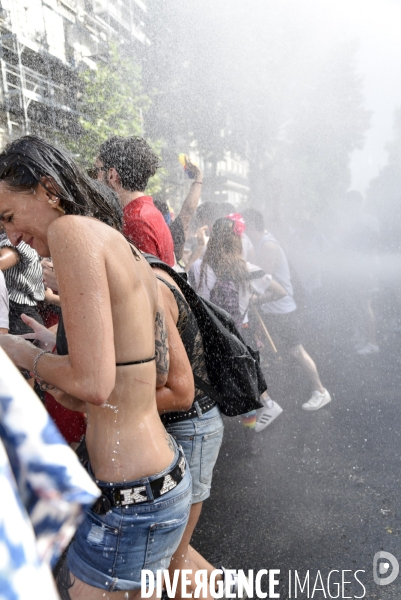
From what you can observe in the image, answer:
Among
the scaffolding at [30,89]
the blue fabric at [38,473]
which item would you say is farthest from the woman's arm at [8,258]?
the scaffolding at [30,89]

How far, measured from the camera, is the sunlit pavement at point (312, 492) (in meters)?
2.72

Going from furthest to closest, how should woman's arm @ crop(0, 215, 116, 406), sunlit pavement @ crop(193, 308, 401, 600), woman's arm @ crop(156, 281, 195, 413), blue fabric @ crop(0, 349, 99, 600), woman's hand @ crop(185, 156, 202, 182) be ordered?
woman's hand @ crop(185, 156, 202, 182) → sunlit pavement @ crop(193, 308, 401, 600) → woman's arm @ crop(156, 281, 195, 413) → woman's arm @ crop(0, 215, 116, 406) → blue fabric @ crop(0, 349, 99, 600)

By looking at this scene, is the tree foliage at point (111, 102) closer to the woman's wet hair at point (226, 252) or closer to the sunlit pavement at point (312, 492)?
the woman's wet hair at point (226, 252)

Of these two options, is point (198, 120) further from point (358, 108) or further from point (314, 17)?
point (358, 108)

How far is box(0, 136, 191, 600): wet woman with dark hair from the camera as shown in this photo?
1.38 m

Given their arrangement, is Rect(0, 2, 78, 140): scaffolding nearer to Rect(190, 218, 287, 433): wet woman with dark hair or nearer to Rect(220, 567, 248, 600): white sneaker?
Rect(190, 218, 287, 433): wet woman with dark hair

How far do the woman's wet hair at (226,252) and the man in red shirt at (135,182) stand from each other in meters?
1.14

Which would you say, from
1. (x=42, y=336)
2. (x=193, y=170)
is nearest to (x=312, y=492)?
(x=42, y=336)

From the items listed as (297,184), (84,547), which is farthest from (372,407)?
(297,184)

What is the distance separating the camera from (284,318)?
504cm

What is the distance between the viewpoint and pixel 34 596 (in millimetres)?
612

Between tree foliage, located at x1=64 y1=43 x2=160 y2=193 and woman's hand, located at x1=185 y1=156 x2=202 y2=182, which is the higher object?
tree foliage, located at x1=64 y1=43 x2=160 y2=193

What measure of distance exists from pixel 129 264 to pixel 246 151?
78.7 ft

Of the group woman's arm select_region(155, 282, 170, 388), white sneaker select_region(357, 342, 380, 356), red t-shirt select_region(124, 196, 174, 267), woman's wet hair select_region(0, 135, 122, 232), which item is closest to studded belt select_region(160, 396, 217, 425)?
woman's arm select_region(155, 282, 170, 388)
